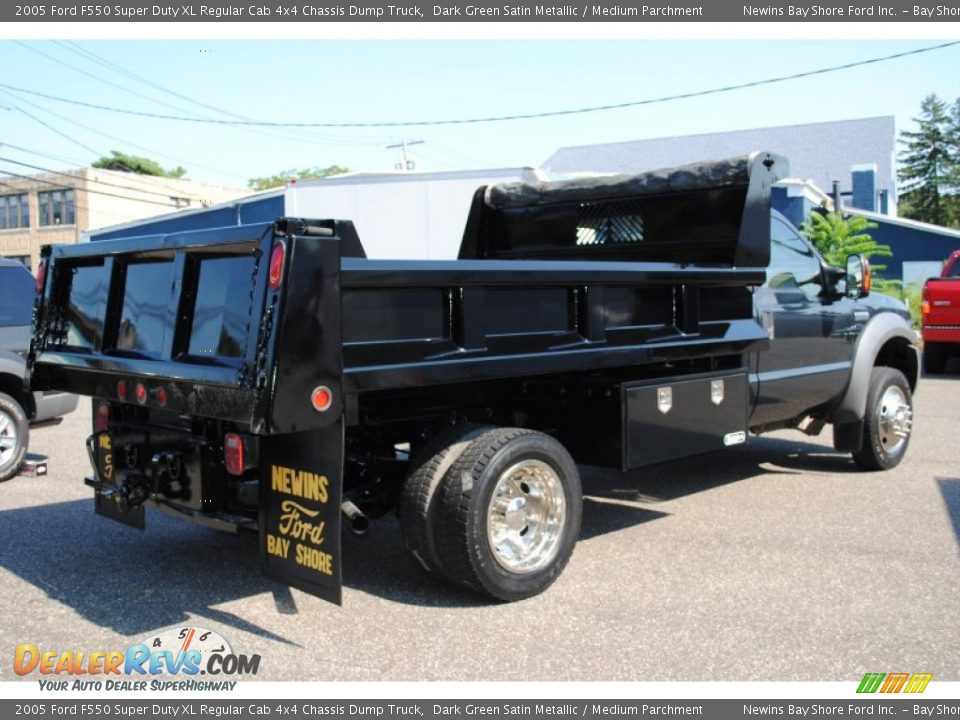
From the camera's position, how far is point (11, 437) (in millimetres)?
7738

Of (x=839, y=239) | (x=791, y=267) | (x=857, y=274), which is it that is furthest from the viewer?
(x=839, y=239)

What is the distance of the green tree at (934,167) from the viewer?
61.6 metres

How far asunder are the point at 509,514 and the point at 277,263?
172 cm

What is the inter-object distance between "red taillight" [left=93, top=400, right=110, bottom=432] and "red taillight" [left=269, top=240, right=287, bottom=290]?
1908 mm

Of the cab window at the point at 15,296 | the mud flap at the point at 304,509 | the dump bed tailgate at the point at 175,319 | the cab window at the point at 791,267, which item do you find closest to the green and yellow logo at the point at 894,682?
the mud flap at the point at 304,509

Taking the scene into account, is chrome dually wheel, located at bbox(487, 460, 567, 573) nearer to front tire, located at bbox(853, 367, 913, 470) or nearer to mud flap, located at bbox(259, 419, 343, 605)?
mud flap, located at bbox(259, 419, 343, 605)

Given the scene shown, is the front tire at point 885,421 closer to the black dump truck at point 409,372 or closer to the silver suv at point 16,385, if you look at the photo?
the black dump truck at point 409,372

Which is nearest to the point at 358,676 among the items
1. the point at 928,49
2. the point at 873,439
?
the point at 873,439

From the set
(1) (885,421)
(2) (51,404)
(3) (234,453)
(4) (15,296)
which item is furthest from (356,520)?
(4) (15,296)

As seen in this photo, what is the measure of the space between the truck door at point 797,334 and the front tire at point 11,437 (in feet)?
18.8

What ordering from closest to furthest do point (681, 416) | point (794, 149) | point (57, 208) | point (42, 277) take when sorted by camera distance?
point (42, 277), point (681, 416), point (794, 149), point (57, 208)

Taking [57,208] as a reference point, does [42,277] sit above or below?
below
